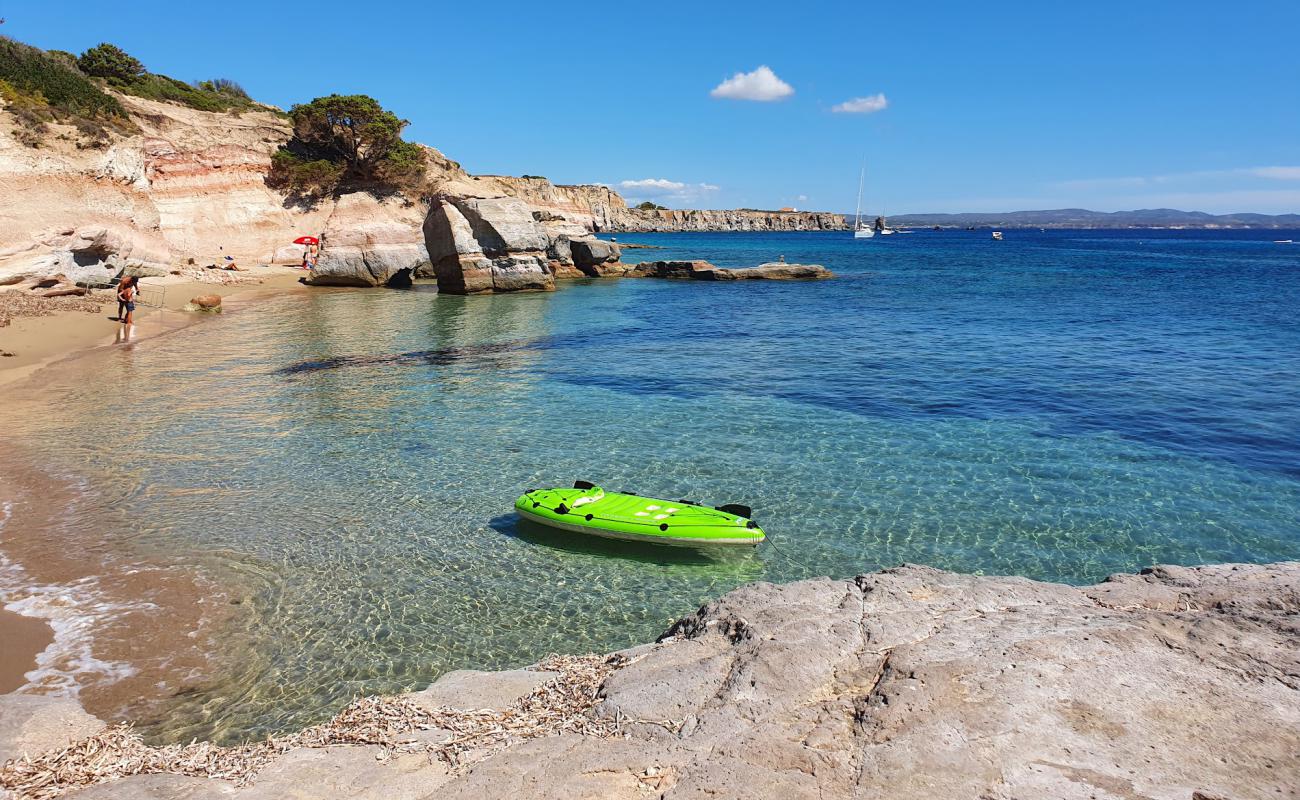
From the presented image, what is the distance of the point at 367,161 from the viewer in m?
49.1

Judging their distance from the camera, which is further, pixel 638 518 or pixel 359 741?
pixel 638 518

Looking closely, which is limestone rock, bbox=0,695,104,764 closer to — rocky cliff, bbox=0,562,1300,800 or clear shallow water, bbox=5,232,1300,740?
rocky cliff, bbox=0,562,1300,800

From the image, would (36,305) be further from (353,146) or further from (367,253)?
(353,146)

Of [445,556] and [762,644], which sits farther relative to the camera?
[445,556]

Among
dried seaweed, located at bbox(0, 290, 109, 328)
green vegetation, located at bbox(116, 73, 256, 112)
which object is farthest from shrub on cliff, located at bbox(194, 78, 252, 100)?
dried seaweed, located at bbox(0, 290, 109, 328)

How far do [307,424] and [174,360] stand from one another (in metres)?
8.31

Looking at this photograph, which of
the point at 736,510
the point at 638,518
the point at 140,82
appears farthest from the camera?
the point at 140,82

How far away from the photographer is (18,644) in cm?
681

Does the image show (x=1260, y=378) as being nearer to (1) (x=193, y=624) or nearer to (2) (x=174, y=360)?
(1) (x=193, y=624)

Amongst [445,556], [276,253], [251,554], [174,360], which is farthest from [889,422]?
[276,253]

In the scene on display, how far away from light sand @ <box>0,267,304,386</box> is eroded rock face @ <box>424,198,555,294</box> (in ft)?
32.3

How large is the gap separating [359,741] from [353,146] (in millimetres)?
51338

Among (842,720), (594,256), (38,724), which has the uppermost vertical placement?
(594,256)

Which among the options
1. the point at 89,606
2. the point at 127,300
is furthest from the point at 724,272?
the point at 89,606
